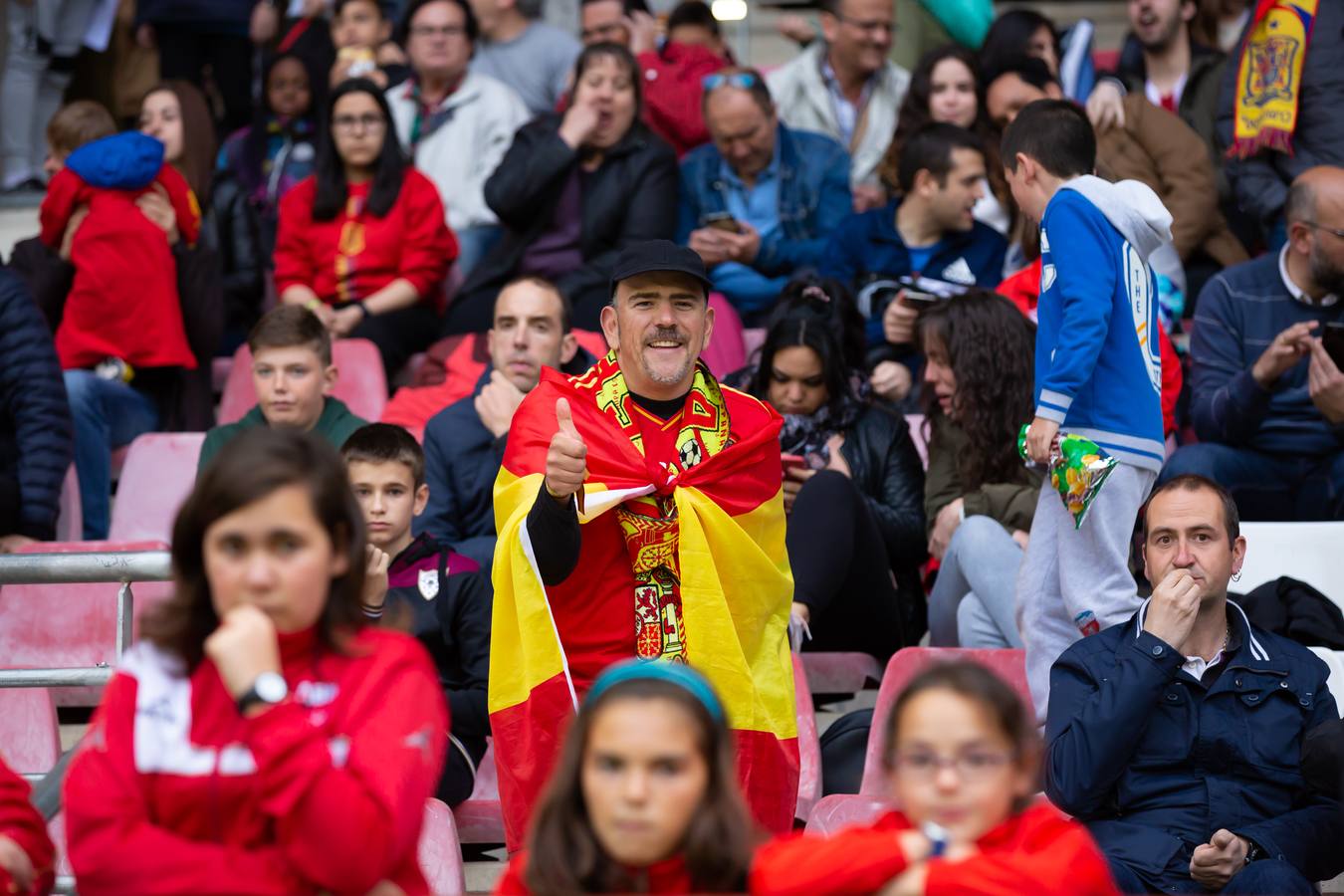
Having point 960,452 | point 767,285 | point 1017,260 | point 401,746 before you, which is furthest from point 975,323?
point 401,746

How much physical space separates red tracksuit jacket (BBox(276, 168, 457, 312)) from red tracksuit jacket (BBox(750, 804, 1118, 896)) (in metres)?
4.85

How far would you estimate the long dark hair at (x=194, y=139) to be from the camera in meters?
7.89

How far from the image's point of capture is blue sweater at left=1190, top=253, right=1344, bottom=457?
5980 millimetres

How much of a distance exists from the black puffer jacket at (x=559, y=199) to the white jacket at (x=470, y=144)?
0.47 m

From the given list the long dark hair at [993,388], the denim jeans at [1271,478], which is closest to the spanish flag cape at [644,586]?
the long dark hair at [993,388]

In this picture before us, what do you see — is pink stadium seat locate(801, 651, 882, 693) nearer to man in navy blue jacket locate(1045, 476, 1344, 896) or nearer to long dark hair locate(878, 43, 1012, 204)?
man in navy blue jacket locate(1045, 476, 1344, 896)

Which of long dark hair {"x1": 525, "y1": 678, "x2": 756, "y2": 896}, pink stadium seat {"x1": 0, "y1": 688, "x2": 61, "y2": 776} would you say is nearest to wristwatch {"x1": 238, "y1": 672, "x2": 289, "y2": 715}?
long dark hair {"x1": 525, "y1": 678, "x2": 756, "y2": 896}

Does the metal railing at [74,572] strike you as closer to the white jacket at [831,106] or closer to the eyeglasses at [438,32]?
the eyeglasses at [438,32]

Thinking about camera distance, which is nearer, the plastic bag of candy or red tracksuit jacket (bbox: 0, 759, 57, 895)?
red tracksuit jacket (bbox: 0, 759, 57, 895)

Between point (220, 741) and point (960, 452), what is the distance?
3.44 meters

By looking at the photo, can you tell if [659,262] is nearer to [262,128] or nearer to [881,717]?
[881,717]

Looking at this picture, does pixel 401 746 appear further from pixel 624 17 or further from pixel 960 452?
pixel 624 17

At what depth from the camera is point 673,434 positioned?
4301mm

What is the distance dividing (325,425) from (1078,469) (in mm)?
2405
